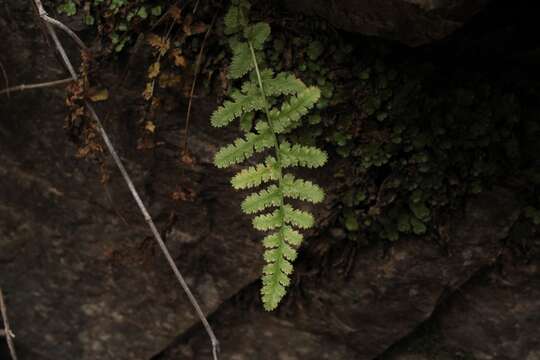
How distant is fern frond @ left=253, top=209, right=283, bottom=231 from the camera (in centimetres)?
183

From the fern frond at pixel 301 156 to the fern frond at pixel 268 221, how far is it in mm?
189

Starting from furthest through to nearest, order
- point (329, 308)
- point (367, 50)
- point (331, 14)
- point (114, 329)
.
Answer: point (114, 329) → point (329, 308) → point (367, 50) → point (331, 14)

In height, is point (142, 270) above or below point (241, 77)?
below

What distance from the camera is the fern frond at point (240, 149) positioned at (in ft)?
6.18

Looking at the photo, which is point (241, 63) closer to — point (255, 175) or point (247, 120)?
point (247, 120)

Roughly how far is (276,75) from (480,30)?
2.68ft

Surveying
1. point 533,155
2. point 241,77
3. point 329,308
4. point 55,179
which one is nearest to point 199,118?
point 241,77

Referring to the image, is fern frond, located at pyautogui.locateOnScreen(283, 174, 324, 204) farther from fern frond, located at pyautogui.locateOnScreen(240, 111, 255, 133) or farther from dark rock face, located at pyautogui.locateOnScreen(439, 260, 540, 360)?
dark rock face, located at pyautogui.locateOnScreen(439, 260, 540, 360)

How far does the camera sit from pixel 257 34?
2.11 metres

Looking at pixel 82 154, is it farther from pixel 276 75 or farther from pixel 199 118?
pixel 276 75

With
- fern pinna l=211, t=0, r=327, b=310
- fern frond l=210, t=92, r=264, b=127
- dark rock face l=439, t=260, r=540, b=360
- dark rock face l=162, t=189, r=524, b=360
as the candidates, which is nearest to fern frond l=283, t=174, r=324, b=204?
fern pinna l=211, t=0, r=327, b=310

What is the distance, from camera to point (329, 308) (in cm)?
269

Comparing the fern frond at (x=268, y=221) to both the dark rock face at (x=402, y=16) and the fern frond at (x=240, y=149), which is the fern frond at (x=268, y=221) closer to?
the fern frond at (x=240, y=149)

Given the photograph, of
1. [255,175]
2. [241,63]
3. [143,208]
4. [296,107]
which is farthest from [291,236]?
[241,63]
